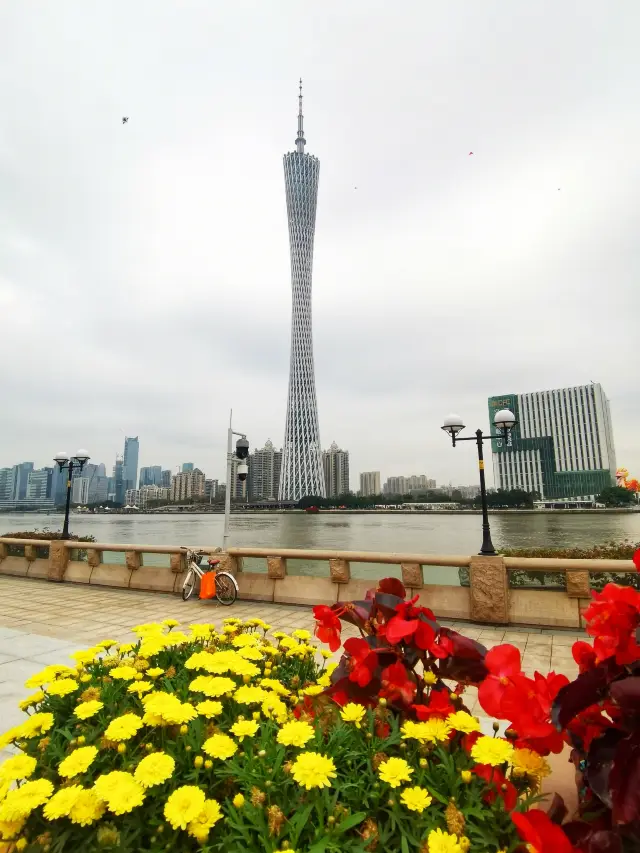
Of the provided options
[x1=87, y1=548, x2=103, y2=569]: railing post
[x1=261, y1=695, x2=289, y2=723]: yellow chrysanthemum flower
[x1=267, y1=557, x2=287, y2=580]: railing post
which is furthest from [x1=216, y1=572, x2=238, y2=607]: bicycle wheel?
[x1=261, y1=695, x2=289, y2=723]: yellow chrysanthemum flower

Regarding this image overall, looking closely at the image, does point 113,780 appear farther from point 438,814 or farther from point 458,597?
point 458,597

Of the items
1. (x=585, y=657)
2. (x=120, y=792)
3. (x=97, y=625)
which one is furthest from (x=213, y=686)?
(x=97, y=625)

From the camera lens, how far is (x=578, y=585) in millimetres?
7207

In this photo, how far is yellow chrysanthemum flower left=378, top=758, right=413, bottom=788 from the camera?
1.34 metres

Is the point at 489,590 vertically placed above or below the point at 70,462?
below

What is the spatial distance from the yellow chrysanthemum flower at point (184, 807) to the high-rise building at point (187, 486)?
12324 centimetres

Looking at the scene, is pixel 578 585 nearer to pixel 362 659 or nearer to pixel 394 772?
pixel 362 659

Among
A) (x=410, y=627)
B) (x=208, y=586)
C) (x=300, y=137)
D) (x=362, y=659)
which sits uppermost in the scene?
(x=300, y=137)

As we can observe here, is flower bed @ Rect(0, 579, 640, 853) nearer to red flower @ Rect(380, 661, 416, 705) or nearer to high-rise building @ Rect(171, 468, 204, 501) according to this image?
red flower @ Rect(380, 661, 416, 705)

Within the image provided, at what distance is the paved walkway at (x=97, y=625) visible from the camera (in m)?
5.45

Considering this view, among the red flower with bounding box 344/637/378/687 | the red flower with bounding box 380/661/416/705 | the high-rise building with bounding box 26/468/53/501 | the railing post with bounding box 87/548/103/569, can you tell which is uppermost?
the high-rise building with bounding box 26/468/53/501

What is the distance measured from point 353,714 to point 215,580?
8730mm

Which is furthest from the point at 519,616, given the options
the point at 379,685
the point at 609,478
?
the point at 609,478

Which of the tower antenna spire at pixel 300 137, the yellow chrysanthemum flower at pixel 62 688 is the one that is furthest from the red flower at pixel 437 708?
the tower antenna spire at pixel 300 137
